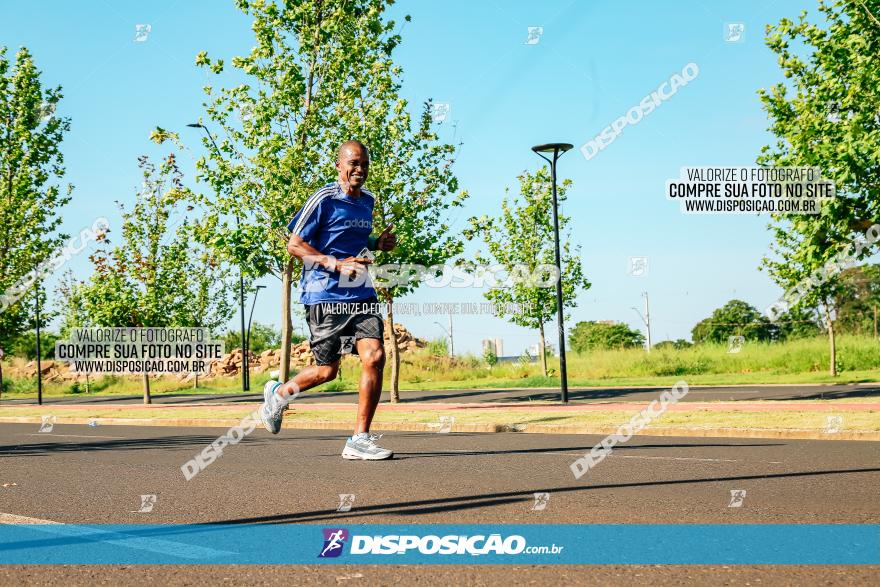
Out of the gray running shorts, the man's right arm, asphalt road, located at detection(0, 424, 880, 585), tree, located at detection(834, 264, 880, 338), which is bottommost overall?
asphalt road, located at detection(0, 424, 880, 585)

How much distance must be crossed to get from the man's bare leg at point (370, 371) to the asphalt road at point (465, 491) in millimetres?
543

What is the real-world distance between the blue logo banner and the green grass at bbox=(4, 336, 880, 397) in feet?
79.0

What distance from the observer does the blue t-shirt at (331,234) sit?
6.72m

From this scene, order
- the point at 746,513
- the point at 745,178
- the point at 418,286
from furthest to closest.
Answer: the point at 418,286
the point at 745,178
the point at 746,513

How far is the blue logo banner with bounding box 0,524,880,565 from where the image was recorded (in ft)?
12.3

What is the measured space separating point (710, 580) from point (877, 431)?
25.7 ft

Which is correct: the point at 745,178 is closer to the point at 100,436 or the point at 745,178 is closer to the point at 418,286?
the point at 418,286

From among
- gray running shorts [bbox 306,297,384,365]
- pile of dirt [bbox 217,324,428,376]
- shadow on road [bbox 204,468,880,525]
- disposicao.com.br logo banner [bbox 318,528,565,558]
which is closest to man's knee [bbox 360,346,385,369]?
gray running shorts [bbox 306,297,384,365]

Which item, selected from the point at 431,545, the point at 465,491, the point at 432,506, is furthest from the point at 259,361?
the point at 431,545

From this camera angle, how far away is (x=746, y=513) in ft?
15.6

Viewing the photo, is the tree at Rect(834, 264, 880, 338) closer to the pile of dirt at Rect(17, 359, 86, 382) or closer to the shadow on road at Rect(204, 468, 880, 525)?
the pile of dirt at Rect(17, 359, 86, 382)

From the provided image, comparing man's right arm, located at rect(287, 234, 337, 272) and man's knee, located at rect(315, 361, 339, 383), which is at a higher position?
man's right arm, located at rect(287, 234, 337, 272)

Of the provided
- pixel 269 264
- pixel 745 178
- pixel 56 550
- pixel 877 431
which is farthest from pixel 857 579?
pixel 269 264

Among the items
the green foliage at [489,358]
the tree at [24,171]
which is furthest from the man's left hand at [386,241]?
the green foliage at [489,358]
